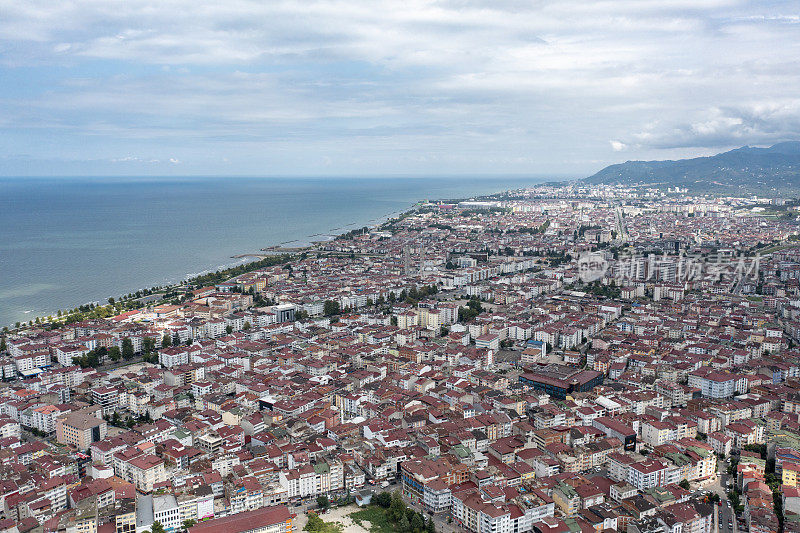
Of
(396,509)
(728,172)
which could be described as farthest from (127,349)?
(728,172)

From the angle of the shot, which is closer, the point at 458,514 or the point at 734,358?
the point at 458,514

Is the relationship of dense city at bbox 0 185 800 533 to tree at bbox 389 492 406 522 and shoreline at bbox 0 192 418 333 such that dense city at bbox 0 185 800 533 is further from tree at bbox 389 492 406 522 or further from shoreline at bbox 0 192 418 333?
shoreline at bbox 0 192 418 333

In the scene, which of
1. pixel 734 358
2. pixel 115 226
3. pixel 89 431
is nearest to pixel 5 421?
pixel 89 431

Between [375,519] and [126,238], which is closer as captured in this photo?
[375,519]

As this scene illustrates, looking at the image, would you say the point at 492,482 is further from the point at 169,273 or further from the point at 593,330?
the point at 169,273

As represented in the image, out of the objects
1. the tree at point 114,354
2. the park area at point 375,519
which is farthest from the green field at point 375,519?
the tree at point 114,354

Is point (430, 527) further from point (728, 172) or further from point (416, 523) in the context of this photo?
point (728, 172)

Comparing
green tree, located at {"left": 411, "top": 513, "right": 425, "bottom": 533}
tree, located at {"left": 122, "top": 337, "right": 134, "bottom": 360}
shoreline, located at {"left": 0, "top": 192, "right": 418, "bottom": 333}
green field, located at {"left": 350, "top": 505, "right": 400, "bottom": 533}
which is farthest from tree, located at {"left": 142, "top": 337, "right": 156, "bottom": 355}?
green tree, located at {"left": 411, "top": 513, "right": 425, "bottom": 533}
